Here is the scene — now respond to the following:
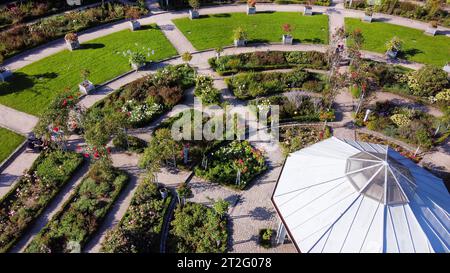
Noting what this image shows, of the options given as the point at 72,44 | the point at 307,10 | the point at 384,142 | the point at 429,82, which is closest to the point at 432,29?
the point at 429,82

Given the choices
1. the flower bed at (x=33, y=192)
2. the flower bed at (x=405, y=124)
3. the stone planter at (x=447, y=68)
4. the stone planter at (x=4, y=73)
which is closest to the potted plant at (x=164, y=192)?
the flower bed at (x=33, y=192)

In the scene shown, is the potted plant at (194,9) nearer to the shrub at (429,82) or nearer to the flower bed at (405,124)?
the flower bed at (405,124)

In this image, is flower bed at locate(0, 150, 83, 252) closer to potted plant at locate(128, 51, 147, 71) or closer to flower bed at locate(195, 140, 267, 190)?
flower bed at locate(195, 140, 267, 190)

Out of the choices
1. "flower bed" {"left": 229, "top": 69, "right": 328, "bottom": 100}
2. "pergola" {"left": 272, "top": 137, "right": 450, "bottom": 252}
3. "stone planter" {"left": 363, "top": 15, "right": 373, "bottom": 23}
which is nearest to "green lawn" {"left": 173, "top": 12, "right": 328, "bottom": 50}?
"stone planter" {"left": 363, "top": 15, "right": 373, "bottom": 23}

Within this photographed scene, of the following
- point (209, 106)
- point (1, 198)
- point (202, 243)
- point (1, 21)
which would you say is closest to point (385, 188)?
point (202, 243)

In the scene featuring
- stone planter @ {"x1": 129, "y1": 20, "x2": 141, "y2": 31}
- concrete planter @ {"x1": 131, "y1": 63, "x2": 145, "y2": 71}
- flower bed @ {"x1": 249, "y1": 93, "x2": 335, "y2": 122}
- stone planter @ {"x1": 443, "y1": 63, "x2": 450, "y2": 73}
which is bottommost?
flower bed @ {"x1": 249, "y1": 93, "x2": 335, "y2": 122}

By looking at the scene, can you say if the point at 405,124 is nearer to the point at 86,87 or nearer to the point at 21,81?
the point at 86,87
